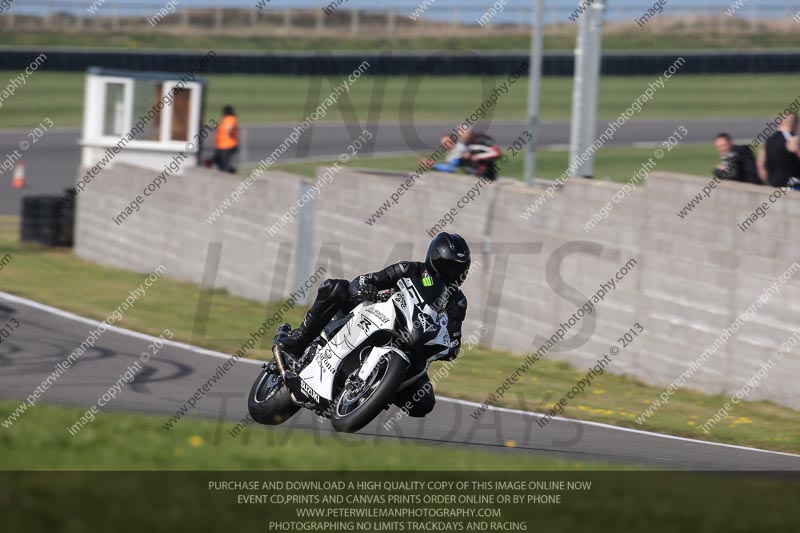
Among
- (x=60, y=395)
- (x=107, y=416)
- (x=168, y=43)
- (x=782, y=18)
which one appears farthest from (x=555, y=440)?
(x=782, y=18)

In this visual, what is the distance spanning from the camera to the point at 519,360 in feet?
49.0

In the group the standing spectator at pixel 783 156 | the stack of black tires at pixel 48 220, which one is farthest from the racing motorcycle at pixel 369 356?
the stack of black tires at pixel 48 220

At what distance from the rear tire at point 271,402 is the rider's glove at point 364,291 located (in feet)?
3.05

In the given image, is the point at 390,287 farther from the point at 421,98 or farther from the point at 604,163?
the point at 421,98

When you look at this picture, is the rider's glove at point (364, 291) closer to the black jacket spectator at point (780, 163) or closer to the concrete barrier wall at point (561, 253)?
the concrete barrier wall at point (561, 253)

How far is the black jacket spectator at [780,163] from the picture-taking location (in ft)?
50.5

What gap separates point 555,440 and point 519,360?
4.68 meters

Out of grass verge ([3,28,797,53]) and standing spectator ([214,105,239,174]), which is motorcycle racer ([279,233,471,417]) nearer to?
standing spectator ([214,105,239,174])

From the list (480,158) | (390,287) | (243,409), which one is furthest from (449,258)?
(480,158)

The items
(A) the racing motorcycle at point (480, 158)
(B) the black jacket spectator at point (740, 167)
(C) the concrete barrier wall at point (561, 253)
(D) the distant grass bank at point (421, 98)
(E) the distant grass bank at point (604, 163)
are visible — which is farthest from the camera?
(D) the distant grass bank at point (421, 98)

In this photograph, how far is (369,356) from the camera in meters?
9.16

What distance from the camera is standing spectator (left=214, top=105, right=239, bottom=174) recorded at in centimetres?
2408
